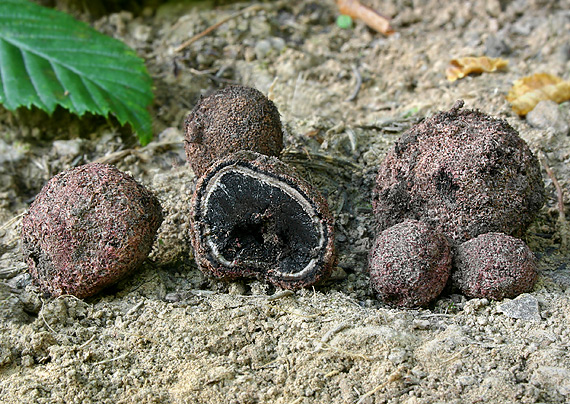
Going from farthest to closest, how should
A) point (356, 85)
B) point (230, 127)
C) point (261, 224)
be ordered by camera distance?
1. point (356, 85)
2. point (230, 127)
3. point (261, 224)

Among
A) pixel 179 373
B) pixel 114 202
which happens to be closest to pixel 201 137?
pixel 114 202

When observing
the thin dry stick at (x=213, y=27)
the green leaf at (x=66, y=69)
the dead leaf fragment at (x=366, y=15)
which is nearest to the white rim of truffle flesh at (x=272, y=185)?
the green leaf at (x=66, y=69)

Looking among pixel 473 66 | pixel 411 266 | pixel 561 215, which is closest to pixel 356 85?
pixel 473 66

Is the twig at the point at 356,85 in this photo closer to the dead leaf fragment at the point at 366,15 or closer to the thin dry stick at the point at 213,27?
the dead leaf fragment at the point at 366,15

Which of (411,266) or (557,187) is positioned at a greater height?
(557,187)

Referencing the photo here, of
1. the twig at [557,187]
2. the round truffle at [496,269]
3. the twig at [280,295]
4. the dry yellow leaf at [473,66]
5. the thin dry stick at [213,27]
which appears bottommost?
the twig at [280,295]

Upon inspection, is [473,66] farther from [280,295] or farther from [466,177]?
[280,295]

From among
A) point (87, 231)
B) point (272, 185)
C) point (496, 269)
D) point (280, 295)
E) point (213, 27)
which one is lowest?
point (280, 295)

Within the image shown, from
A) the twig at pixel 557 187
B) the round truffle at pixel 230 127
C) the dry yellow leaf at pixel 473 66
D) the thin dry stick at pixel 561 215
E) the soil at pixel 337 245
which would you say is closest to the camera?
the soil at pixel 337 245
